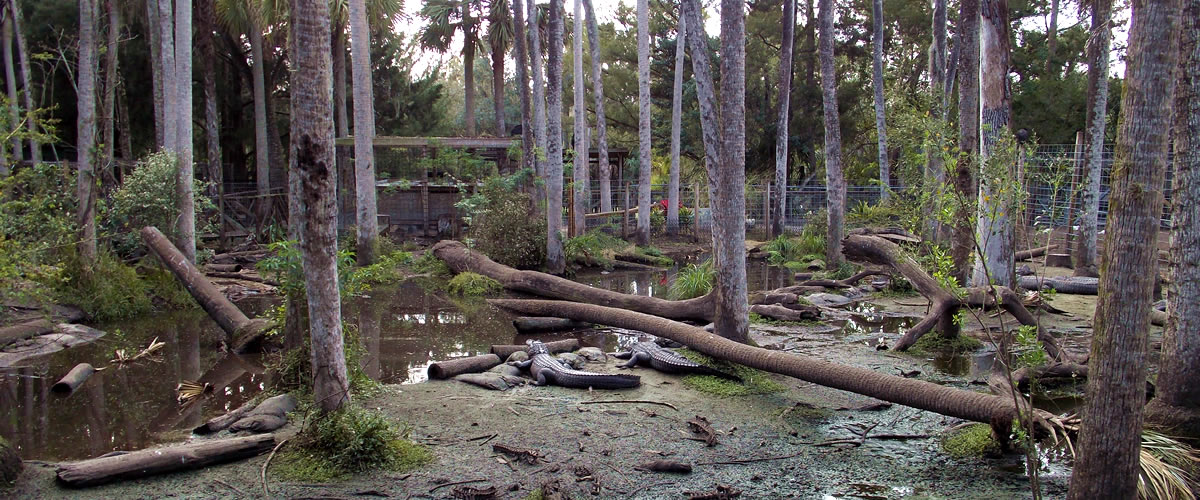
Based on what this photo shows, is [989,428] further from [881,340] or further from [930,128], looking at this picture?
[881,340]

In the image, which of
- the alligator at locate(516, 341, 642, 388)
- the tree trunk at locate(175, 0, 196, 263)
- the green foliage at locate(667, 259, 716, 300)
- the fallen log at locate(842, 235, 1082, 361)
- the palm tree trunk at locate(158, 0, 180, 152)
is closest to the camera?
the alligator at locate(516, 341, 642, 388)

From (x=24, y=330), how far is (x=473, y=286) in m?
6.77

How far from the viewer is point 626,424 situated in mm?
6500

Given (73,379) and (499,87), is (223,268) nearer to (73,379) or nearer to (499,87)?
(73,379)

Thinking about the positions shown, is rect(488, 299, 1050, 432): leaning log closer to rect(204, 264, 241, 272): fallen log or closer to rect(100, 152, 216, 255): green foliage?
rect(100, 152, 216, 255): green foliage

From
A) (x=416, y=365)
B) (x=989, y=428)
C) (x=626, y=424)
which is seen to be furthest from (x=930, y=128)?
(x=416, y=365)

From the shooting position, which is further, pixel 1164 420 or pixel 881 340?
pixel 881 340

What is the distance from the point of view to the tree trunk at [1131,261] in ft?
12.7

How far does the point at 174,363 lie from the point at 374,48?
2272 cm

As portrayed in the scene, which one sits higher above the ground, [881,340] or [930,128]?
[930,128]

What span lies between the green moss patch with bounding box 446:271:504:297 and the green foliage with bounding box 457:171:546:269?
1657 millimetres

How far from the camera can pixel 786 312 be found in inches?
434

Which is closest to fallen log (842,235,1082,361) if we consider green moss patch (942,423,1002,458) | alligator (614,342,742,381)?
green moss patch (942,423,1002,458)

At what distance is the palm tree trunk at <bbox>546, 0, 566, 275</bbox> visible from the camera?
16281 millimetres
